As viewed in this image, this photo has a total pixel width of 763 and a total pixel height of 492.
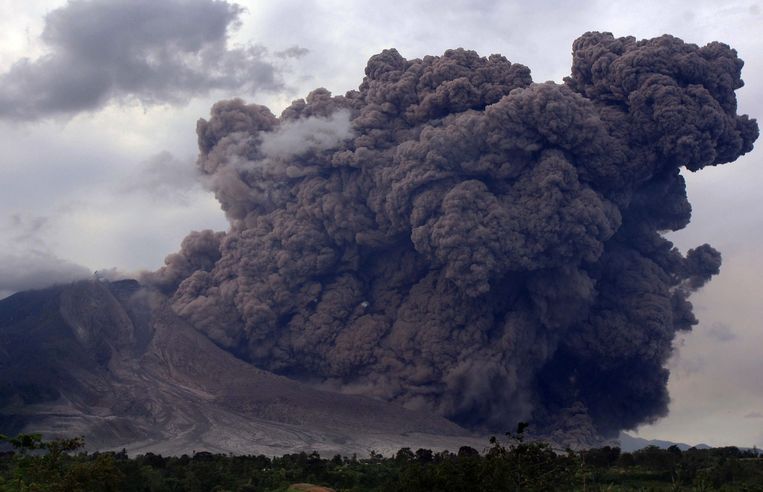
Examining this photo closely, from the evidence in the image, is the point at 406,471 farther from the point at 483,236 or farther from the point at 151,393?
the point at 151,393

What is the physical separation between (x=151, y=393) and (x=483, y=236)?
28.7 meters

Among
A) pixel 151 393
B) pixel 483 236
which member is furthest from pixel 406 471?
pixel 151 393

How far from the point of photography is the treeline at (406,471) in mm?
28781

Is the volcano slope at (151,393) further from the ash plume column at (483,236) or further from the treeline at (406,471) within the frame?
the treeline at (406,471)

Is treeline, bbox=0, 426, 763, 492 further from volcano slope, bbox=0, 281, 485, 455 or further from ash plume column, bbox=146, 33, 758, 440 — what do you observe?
ash plume column, bbox=146, 33, 758, 440

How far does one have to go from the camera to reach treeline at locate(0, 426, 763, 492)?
28.8 meters

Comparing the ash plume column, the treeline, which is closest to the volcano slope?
the ash plume column

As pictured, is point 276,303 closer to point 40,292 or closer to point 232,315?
point 232,315

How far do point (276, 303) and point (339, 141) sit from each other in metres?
14.5

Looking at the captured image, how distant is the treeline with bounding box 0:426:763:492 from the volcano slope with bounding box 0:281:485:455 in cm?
1091

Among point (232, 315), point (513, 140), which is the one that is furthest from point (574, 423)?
point (232, 315)

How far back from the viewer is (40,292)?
282ft

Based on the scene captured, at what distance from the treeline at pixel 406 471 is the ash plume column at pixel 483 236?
18.4 m

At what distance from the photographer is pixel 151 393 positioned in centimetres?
7531
